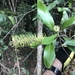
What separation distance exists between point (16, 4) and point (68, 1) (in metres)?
0.28

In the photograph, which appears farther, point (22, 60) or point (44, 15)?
point (22, 60)

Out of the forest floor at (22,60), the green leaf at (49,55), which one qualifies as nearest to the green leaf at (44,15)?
the green leaf at (49,55)

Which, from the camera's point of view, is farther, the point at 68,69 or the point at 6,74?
the point at 68,69

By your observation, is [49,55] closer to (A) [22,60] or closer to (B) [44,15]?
(B) [44,15]

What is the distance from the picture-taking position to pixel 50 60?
2.17 ft

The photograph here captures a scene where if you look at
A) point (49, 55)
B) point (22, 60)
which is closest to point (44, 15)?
point (49, 55)

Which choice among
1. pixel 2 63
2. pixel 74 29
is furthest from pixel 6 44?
pixel 74 29

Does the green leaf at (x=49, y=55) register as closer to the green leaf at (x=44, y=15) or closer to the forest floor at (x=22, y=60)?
the green leaf at (x=44, y=15)

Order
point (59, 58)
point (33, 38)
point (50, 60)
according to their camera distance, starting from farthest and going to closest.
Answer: point (59, 58) → point (33, 38) → point (50, 60)

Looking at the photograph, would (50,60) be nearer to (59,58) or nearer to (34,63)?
(59,58)

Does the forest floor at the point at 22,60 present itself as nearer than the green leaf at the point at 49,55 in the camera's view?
No

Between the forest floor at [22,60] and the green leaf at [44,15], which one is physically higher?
the green leaf at [44,15]

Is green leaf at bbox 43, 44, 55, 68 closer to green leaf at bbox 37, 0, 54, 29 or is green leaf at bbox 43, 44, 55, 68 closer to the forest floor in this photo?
green leaf at bbox 37, 0, 54, 29

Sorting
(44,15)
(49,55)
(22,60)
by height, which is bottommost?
(22,60)
